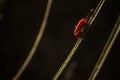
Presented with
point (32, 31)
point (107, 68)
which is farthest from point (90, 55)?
point (32, 31)

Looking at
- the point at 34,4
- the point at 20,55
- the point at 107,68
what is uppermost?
the point at 34,4

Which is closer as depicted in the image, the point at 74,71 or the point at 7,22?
the point at 74,71

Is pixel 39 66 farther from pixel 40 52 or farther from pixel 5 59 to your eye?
pixel 5 59

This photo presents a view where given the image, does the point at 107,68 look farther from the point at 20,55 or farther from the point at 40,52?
the point at 20,55

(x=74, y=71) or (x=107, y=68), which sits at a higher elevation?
(x=74, y=71)

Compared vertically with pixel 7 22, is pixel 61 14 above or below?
below

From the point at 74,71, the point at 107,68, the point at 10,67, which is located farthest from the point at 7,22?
the point at 107,68
